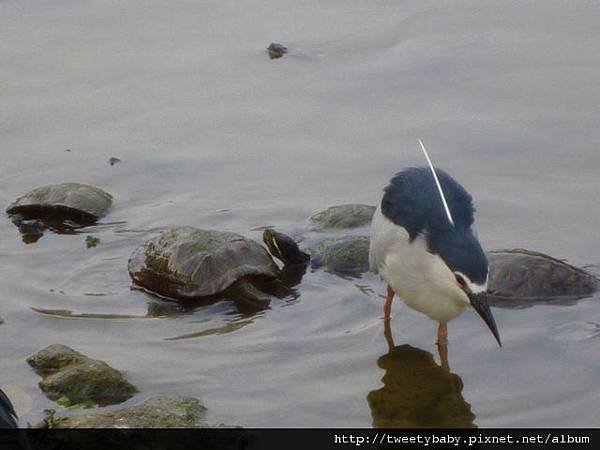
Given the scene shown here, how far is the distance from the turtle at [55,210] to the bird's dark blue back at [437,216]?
2107 mm

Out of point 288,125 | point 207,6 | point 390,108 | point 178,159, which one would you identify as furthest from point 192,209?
point 207,6

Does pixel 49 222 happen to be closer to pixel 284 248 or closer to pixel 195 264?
pixel 195 264

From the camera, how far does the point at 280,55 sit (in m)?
10.2

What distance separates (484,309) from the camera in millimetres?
6156

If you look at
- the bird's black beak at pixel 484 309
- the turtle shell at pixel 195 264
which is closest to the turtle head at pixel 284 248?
the turtle shell at pixel 195 264

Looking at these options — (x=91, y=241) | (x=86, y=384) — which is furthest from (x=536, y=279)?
(x=91, y=241)

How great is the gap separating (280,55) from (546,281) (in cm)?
386

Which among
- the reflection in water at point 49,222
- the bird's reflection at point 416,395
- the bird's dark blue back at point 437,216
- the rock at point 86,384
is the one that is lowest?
the bird's reflection at point 416,395

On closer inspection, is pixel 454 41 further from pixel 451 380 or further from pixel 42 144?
pixel 451 380

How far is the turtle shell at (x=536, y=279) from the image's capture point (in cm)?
707

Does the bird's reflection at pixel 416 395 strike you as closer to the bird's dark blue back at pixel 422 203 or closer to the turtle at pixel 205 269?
the bird's dark blue back at pixel 422 203

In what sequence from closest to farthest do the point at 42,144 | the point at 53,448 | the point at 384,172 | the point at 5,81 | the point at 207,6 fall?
the point at 53,448 < the point at 384,172 < the point at 42,144 < the point at 5,81 < the point at 207,6

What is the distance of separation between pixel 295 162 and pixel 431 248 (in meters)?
2.37

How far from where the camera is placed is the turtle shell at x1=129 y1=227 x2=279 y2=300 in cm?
713
